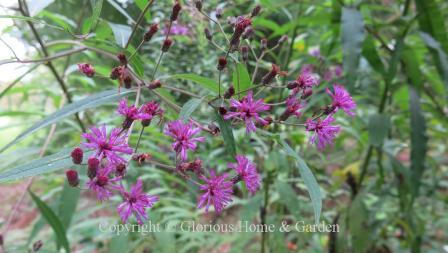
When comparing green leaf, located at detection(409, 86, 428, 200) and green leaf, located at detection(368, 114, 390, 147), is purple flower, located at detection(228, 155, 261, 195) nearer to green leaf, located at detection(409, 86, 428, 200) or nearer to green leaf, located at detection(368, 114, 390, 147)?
green leaf, located at detection(368, 114, 390, 147)

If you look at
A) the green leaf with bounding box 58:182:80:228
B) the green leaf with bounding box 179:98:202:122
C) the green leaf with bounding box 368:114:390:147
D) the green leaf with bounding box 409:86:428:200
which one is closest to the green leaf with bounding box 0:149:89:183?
the green leaf with bounding box 179:98:202:122

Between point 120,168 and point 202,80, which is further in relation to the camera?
point 202,80

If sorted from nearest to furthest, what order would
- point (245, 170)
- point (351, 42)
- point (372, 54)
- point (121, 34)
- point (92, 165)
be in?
point (92, 165), point (245, 170), point (121, 34), point (351, 42), point (372, 54)

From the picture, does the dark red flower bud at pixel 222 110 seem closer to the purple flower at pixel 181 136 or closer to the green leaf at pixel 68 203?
the purple flower at pixel 181 136

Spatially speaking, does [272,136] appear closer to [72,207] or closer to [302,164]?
[302,164]

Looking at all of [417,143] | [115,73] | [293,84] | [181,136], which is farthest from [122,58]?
[417,143]

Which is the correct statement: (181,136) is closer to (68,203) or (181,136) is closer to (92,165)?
(92,165)
